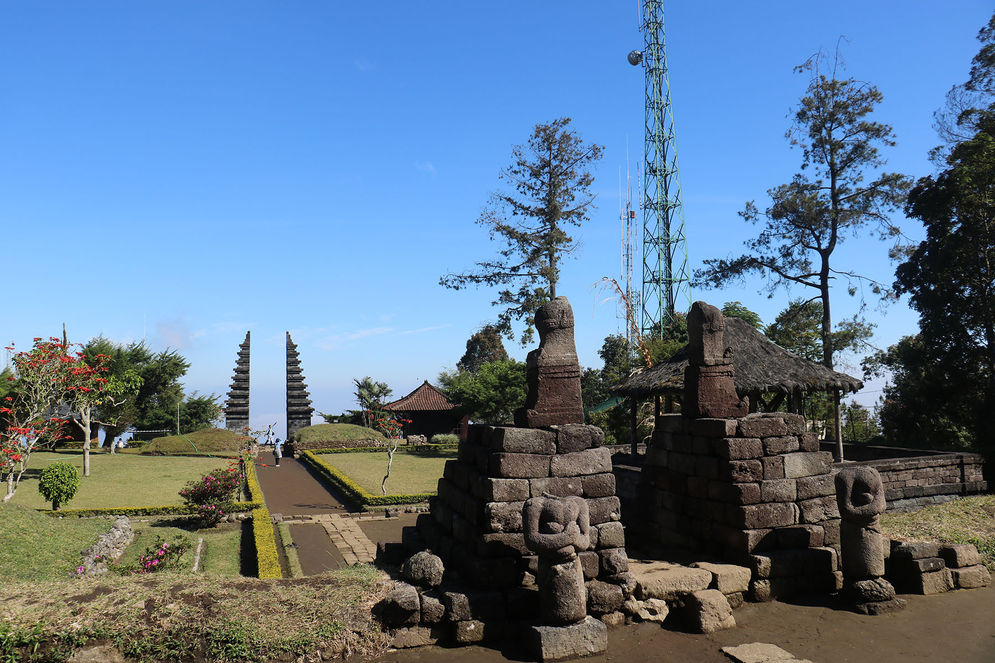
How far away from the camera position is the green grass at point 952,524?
9.80 metres

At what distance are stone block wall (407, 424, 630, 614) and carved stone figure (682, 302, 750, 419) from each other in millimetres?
2353

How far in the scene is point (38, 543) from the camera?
32.7 feet

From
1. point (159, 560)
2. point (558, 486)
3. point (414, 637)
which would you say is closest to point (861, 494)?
point (558, 486)

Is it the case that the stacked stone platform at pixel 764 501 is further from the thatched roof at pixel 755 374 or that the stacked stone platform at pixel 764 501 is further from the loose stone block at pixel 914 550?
the thatched roof at pixel 755 374

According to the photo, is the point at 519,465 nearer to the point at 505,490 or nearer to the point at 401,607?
the point at 505,490

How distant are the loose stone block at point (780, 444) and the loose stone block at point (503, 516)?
3.65 meters

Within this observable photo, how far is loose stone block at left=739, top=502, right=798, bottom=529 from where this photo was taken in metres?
8.16

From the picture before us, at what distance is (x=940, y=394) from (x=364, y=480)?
18298 mm

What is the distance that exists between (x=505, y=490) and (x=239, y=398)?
127ft

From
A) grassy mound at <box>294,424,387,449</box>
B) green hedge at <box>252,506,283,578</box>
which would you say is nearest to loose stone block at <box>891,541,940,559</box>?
green hedge at <box>252,506,283,578</box>

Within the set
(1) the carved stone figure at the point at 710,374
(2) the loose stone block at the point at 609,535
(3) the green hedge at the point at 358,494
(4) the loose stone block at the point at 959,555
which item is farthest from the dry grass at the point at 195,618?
(3) the green hedge at the point at 358,494

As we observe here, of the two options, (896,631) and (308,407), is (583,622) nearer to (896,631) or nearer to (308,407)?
(896,631)

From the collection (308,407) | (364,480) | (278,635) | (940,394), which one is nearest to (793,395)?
(940,394)

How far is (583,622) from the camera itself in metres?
6.24
